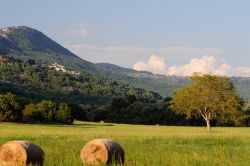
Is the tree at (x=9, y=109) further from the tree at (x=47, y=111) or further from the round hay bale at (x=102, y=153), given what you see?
the round hay bale at (x=102, y=153)

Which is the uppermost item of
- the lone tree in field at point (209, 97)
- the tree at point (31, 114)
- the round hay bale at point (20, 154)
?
the lone tree in field at point (209, 97)

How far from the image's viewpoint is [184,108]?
72.7m

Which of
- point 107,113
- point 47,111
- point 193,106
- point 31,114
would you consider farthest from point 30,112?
point 107,113

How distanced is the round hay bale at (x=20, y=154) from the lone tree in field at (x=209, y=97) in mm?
53728

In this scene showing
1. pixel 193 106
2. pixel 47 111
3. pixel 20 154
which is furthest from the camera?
pixel 47 111

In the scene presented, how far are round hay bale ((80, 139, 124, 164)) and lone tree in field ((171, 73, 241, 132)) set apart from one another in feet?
171

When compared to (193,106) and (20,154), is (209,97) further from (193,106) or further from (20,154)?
(20,154)

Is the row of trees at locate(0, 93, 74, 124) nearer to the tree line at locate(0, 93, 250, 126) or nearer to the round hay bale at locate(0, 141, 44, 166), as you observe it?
the tree line at locate(0, 93, 250, 126)

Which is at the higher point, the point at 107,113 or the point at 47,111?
the point at 107,113

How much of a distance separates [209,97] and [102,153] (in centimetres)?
5359

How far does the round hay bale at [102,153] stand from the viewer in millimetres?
18812

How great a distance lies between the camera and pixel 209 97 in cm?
7094

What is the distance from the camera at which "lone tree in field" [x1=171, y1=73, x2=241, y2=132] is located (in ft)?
231

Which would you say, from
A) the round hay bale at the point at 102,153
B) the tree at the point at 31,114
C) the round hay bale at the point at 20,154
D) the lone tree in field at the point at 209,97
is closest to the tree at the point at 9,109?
the tree at the point at 31,114
